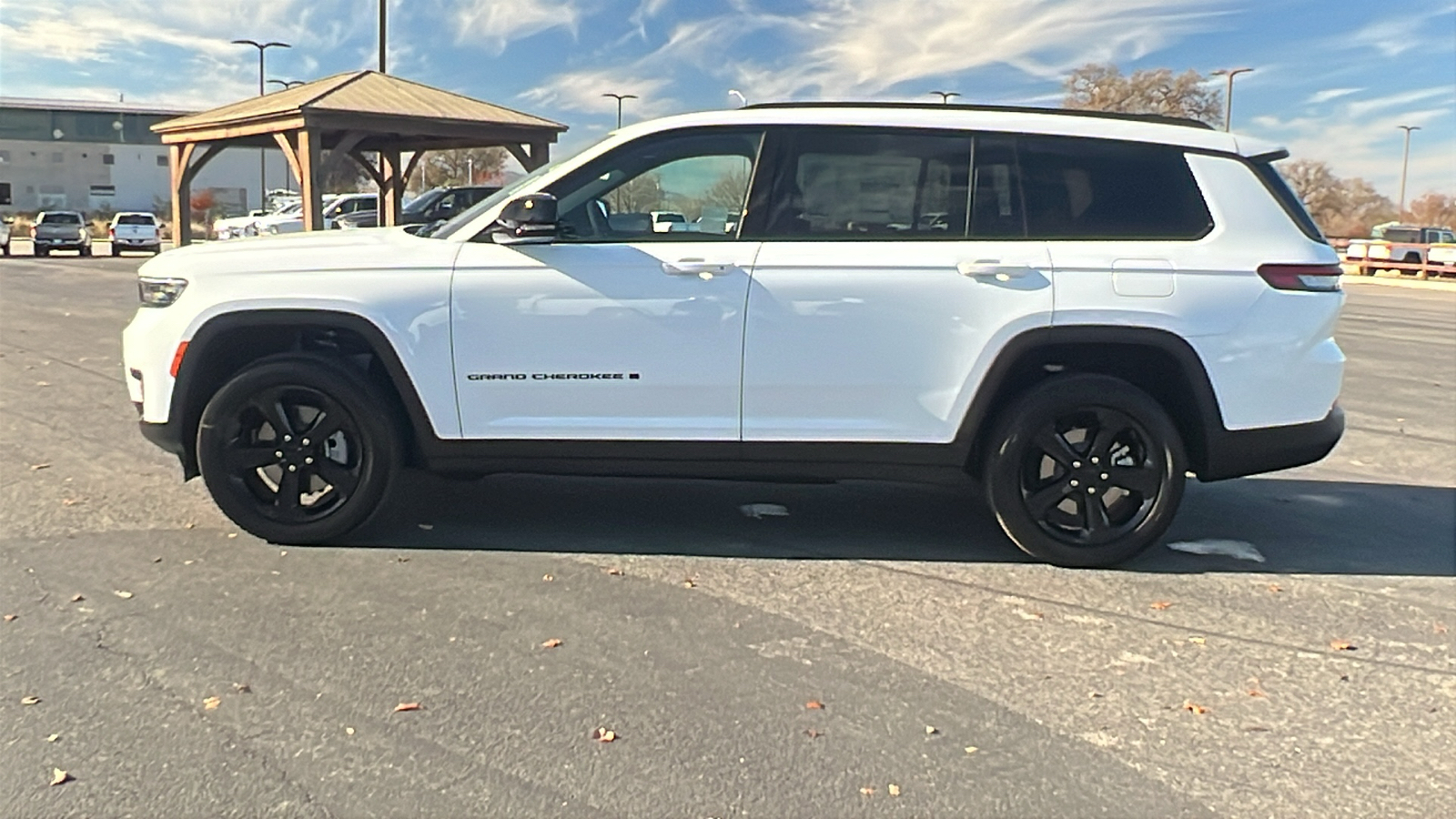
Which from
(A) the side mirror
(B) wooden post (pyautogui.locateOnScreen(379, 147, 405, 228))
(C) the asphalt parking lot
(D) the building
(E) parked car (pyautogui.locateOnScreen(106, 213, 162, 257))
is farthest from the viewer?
(D) the building

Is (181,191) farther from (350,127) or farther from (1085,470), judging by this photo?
(1085,470)

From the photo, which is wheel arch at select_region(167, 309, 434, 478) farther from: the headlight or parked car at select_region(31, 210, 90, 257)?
parked car at select_region(31, 210, 90, 257)

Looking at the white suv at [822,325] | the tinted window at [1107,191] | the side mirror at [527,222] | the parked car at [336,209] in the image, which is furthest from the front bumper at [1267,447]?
the parked car at [336,209]

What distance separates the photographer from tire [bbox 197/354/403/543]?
469 centimetres

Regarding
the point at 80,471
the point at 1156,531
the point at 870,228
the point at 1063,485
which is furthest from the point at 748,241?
the point at 80,471

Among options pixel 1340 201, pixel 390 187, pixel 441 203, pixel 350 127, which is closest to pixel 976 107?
pixel 350 127

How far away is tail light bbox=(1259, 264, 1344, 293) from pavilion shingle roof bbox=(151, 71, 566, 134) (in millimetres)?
16993

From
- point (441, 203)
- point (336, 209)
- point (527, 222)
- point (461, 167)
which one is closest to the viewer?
point (527, 222)

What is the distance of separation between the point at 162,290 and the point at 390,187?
2142 cm

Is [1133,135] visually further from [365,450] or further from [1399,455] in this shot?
[1399,455]

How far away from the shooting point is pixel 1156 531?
468 cm

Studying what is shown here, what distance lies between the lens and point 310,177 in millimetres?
19094

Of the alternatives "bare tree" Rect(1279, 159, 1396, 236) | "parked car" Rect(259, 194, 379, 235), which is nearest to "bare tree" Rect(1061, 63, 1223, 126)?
"bare tree" Rect(1279, 159, 1396, 236)

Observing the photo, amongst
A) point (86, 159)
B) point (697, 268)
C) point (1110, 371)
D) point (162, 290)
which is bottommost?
point (1110, 371)
